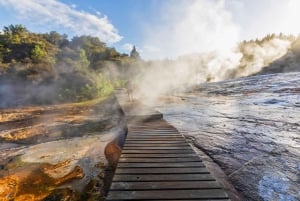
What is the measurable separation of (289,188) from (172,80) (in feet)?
103

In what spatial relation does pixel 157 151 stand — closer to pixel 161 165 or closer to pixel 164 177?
pixel 161 165

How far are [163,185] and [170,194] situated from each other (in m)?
0.21

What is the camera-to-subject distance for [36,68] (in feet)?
69.8

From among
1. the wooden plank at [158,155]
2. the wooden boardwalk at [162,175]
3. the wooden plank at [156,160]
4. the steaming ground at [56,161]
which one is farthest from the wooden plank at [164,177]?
the steaming ground at [56,161]

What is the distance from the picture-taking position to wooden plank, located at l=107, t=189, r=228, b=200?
101 inches

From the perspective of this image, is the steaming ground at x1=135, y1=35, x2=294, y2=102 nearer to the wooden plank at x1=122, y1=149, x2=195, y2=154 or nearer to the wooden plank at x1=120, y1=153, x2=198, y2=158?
the wooden plank at x1=122, y1=149, x2=195, y2=154

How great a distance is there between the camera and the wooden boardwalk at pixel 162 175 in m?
2.61

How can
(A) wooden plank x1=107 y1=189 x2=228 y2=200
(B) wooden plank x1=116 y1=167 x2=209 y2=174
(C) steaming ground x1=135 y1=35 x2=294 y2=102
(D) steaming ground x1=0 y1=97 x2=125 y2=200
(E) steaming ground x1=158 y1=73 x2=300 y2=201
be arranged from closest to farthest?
(A) wooden plank x1=107 y1=189 x2=228 y2=200 → (B) wooden plank x1=116 y1=167 x2=209 y2=174 → (E) steaming ground x1=158 y1=73 x2=300 y2=201 → (D) steaming ground x1=0 y1=97 x2=125 y2=200 → (C) steaming ground x1=135 y1=35 x2=294 y2=102

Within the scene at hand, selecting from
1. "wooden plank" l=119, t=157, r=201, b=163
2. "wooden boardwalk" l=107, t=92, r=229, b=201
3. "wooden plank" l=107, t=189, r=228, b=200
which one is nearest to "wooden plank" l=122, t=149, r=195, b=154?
"wooden boardwalk" l=107, t=92, r=229, b=201

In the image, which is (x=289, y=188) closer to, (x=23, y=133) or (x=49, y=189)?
(x=49, y=189)

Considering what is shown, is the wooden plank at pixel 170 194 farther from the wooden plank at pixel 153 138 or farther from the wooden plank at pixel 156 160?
the wooden plank at pixel 153 138

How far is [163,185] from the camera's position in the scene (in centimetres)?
284

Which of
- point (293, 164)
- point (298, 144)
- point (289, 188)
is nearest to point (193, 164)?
point (289, 188)

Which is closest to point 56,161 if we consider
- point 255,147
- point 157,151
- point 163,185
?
point 157,151
